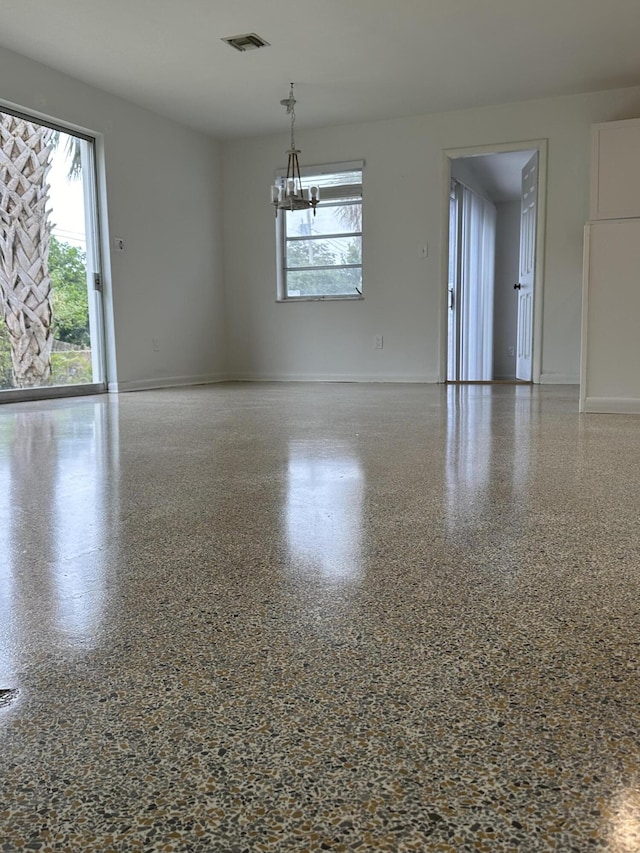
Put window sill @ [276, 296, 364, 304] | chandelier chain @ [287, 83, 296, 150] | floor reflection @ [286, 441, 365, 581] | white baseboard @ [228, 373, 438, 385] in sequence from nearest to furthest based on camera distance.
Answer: floor reflection @ [286, 441, 365, 581], chandelier chain @ [287, 83, 296, 150], white baseboard @ [228, 373, 438, 385], window sill @ [276, 296, 364, 304]

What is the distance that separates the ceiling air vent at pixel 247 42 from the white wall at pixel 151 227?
1.37 m

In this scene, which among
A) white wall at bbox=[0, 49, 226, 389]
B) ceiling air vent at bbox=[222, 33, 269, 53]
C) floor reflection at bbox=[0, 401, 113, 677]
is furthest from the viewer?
white wall at bbox=[0, 49, 226, 389]

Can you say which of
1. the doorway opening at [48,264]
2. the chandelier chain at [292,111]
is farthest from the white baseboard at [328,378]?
the chandelier chain at [292,111]

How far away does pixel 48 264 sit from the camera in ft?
16.7

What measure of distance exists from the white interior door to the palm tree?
403 cm

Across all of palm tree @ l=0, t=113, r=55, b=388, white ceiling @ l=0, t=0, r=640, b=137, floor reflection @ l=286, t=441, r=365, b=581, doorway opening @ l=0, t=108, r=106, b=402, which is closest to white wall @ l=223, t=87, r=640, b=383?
white ceiling @ l=0, t=0, r=640, b=137

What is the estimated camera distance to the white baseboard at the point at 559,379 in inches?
235

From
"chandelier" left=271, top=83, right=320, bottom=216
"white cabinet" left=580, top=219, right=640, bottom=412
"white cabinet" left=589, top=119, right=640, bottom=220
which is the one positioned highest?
"chandelier" left=271, top=83, right=320, bottom=216

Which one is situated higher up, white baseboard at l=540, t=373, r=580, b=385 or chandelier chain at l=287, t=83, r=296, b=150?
chandelier chain at l=287, t=83, r=296, b=150

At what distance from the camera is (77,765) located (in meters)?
0.56

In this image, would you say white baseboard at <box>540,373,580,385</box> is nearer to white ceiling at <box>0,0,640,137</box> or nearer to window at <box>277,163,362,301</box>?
window at <box>277,163,362,301</box>

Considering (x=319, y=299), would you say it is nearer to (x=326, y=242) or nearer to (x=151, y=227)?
(x=326, y=242)

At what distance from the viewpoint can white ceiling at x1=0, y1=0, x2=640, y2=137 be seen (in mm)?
4086

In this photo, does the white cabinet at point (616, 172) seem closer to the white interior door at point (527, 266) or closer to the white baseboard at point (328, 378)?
the white interior door at point (527, 266)
